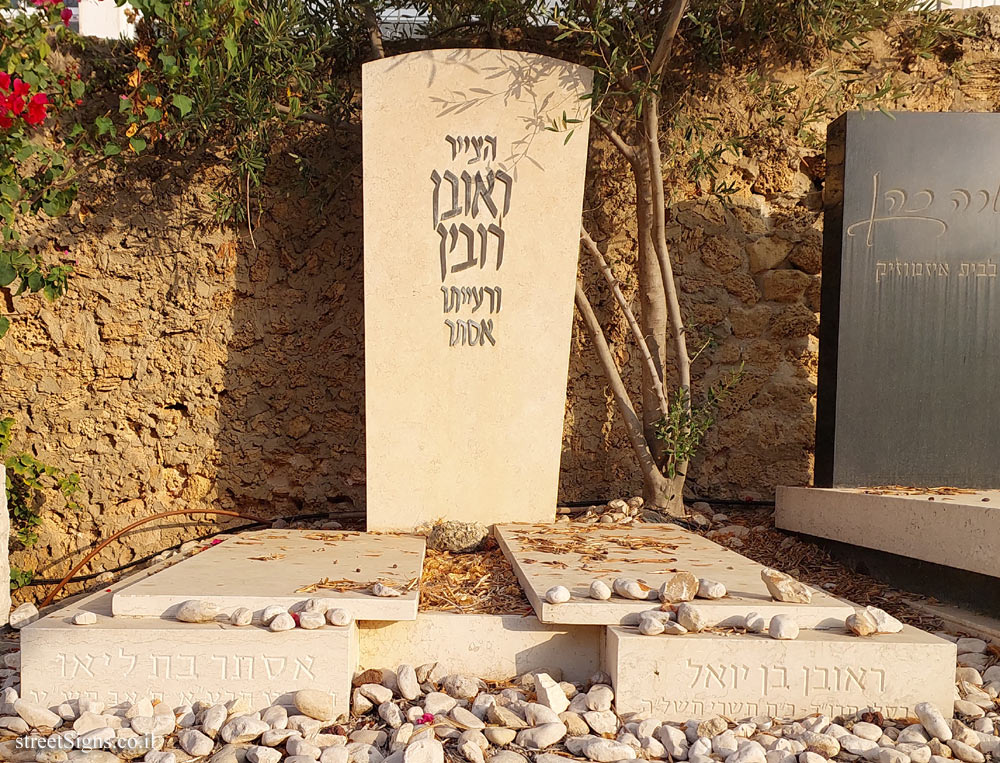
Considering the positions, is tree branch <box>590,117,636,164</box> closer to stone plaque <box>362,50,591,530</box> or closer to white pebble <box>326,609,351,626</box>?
stone plaque <box>362,50,591,530</box>

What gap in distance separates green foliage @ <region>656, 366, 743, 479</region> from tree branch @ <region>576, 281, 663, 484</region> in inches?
3.2

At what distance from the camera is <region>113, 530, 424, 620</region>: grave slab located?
2.30m

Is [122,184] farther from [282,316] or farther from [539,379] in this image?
[539,379]

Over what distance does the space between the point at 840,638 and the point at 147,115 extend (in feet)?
11.0

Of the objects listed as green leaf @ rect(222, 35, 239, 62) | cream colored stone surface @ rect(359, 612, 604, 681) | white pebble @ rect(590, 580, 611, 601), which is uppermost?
green leaf @ rect(222, 35, 239, 62)

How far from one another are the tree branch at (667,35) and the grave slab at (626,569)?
202 cm

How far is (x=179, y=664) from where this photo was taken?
2.15 m

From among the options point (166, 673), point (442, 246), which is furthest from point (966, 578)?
point (166, 673)

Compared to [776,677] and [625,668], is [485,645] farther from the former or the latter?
[776,677]

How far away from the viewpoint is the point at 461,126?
3.66 meters

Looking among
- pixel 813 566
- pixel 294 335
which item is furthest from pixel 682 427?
pixel 294 335

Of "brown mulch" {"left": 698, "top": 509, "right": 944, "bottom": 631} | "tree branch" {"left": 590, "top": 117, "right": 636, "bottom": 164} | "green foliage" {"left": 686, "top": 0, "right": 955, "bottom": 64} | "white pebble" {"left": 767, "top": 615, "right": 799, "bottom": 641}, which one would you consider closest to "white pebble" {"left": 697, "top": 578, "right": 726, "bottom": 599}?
"white pebble" {"left": 767, "top": 615, "right": 799, "bottom": 641}

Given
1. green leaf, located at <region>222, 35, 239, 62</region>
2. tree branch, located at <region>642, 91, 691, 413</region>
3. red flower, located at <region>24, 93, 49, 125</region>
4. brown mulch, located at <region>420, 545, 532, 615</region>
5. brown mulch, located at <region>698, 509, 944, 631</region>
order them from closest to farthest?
1. brown mulch, located at <region>420, 545, 532, 615</region>
2. brown mulch, located at <region>698, 509, 944, 631</region>
3. red flower, located at <region>24, 93, 49, 125</region>
4. green leaf, located at <region>222, 35, 239, 62</region>
5. tree branch, located at <region>642, 91, 691, 413</region>

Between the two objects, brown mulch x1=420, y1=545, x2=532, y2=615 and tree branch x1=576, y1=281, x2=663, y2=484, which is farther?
tree branch x1=576, y1=281, x2=663, y2=484
